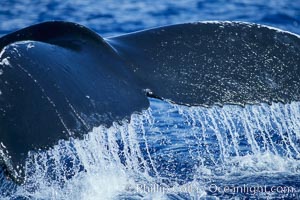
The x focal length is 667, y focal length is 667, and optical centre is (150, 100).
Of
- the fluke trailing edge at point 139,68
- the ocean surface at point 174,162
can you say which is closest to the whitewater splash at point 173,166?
the ocean surface at point 174,162

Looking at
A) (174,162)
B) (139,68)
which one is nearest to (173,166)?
(174,162)

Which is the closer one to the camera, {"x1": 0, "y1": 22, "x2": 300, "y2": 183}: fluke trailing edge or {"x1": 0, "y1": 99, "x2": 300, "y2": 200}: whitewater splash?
{"x1": 0, "y1": 22, "x2": 300, "y2": 183}: fluke trailing edge

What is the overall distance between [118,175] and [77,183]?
11.3 inches

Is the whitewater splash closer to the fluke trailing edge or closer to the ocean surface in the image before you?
the ocean surface

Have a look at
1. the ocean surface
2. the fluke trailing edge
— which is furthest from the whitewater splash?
the fluke trailing edge

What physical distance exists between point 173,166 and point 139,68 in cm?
143

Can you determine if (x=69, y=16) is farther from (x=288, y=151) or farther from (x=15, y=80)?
(x=15, y=80)

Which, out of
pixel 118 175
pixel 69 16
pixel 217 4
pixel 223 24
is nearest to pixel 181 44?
pixel 223 24

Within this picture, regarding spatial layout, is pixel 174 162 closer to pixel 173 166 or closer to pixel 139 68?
pixel 173 166

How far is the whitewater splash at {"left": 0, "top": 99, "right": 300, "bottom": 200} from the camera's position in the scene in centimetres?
358

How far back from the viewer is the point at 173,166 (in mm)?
4664

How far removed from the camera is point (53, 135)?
8.68 ft

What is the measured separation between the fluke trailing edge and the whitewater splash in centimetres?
11

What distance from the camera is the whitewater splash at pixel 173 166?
358cm
